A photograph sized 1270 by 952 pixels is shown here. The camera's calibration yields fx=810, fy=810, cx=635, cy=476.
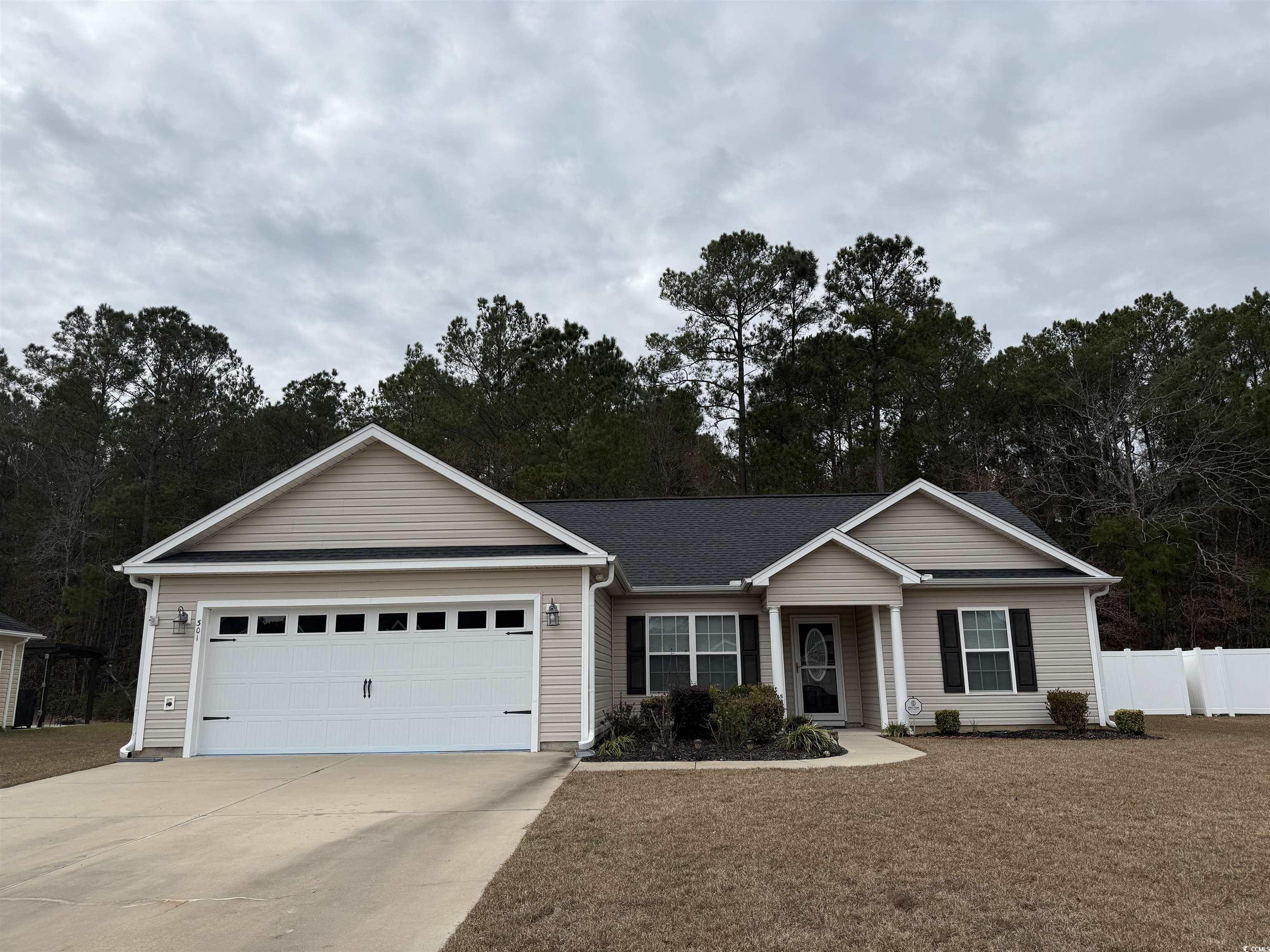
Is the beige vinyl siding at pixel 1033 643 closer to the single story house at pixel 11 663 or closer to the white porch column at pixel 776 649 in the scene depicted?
the white porch column at pixel 776 649

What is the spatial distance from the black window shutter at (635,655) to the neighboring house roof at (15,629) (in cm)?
1609

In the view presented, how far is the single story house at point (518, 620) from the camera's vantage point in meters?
12.0

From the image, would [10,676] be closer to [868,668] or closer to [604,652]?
[604,652]

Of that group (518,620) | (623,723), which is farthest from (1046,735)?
(518,620)

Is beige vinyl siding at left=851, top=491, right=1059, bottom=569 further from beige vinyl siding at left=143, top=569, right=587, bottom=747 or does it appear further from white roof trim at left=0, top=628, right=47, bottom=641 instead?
white roof trim at left=0, top=628, right=47, bottom=641

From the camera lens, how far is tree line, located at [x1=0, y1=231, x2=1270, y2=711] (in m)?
26.2

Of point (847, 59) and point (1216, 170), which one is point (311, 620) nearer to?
point (847, 59)

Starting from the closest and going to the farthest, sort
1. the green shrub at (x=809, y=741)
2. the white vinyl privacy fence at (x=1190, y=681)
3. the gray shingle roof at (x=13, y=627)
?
1. the green shrub at (x=809, y=741)
2. the white vinyl privacy fence at (x=1190, y=681)
3. the gray shingle roof at (x=13, y=627)

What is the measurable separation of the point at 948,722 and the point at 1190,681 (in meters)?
9.02

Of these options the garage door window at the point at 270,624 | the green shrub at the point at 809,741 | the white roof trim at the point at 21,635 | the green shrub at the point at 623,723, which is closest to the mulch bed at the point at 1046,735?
the green shrub at the point at 809,741

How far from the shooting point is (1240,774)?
8.84 m

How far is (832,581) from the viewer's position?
13.8 meters

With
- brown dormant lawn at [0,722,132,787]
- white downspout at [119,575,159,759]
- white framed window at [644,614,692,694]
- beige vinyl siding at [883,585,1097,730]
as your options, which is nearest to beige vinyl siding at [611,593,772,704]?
white framed window at [644,614,692,694]

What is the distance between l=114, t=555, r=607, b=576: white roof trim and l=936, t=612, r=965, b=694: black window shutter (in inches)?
265
